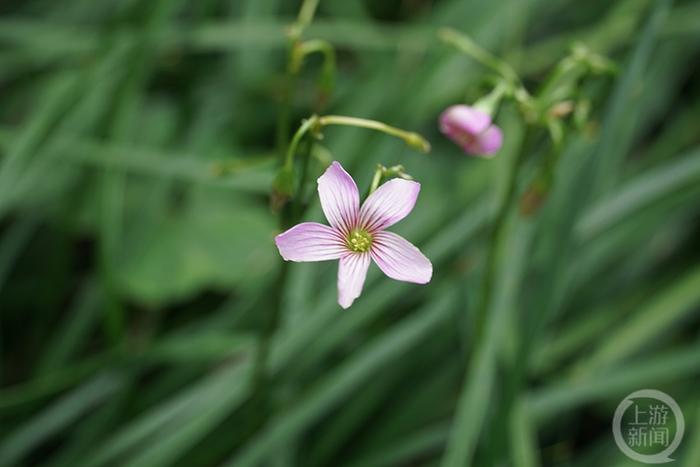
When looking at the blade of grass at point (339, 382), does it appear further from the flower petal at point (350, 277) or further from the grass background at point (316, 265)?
the flower petal at point (350, 277)

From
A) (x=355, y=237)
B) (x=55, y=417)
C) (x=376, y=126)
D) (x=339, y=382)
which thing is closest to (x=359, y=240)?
(x=355, y=237)

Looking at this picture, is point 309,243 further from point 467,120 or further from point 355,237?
point 467,120

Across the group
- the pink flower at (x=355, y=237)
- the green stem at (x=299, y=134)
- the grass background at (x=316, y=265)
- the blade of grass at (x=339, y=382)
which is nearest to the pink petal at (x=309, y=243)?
the pink flower at (x=355, y=237)

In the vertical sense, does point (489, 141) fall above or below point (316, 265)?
below

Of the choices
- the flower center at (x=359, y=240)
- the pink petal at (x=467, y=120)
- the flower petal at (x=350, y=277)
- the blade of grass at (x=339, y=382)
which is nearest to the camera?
the flower petal at (x=350, y=277)

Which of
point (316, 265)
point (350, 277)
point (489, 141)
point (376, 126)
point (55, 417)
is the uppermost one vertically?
point (316, 265)
